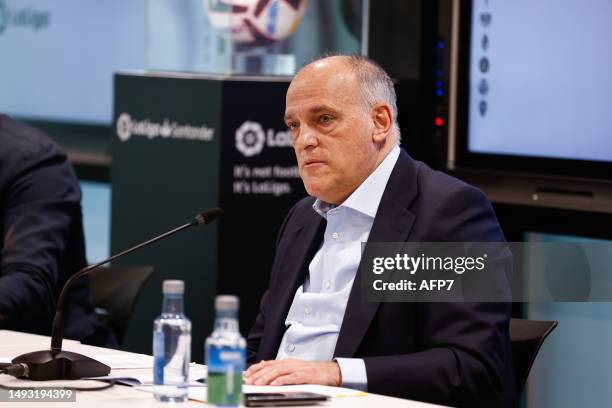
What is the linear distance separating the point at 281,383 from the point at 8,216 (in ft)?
5.26

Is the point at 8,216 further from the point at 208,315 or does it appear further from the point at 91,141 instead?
the point at 91,141

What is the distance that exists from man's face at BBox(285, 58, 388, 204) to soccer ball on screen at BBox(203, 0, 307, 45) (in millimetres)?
1866

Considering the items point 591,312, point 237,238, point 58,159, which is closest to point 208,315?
point 237,238

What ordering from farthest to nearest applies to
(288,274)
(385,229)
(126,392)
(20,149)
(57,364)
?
1. (20,149)
2. (288,274)
3. (385,229)
4. (57,364)
5. (126,392)

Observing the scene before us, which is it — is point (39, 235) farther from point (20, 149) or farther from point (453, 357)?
point (453, 357)

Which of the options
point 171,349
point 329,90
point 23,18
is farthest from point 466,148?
point 23,18

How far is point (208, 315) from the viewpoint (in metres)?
5.20

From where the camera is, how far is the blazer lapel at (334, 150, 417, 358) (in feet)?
10.4

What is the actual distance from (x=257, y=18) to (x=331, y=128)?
196cm

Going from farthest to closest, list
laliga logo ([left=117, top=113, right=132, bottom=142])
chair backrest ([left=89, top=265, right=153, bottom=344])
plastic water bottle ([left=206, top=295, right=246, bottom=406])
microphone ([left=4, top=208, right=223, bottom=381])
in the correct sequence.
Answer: laliga logo ([left=117, top=113, right=132, bottom=142]), chair backrest ([left=89, top=265, right=153, bottom=344]), microphone ([left=4, top=208, right=223, bottom=381]), plastic water bottle ([left=206, top=295, right=246, bottom=406])

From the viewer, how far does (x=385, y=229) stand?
3.26m

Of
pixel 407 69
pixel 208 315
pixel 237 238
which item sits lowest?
pixel 208 315

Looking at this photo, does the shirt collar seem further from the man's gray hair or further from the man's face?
the man's gray hair

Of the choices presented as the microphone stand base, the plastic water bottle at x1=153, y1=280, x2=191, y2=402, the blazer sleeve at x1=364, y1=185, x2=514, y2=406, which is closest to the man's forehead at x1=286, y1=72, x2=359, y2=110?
the blazer sleeve at x1=364, y1=185, x2=514, y2=406
